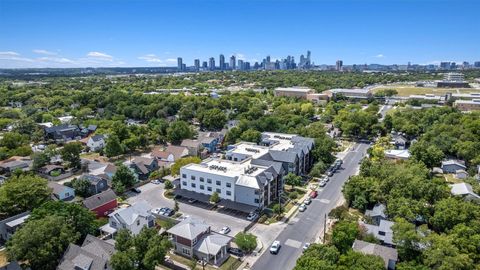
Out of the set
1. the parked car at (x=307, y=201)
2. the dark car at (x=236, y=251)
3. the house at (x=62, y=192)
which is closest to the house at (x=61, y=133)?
the house at (x=62, y=192)

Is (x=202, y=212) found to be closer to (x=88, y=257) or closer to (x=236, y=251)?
(x=236, y=251)

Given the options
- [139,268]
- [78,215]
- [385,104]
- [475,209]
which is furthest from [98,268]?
[385,104]

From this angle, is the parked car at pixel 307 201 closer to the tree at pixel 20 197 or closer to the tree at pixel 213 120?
→ the tree at pixel 20 197

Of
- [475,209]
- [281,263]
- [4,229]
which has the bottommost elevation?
[281,263]

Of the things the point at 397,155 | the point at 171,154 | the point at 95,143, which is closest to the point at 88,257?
the point at 171,154

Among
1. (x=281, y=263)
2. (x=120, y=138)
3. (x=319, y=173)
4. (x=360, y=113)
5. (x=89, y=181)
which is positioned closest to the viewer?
(x=281, y=263)

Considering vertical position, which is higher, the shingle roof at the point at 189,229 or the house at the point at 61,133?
the house at the point at 61,133

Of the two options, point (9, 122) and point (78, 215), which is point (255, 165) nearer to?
point (78, 215)

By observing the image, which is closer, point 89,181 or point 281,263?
point 281,263
